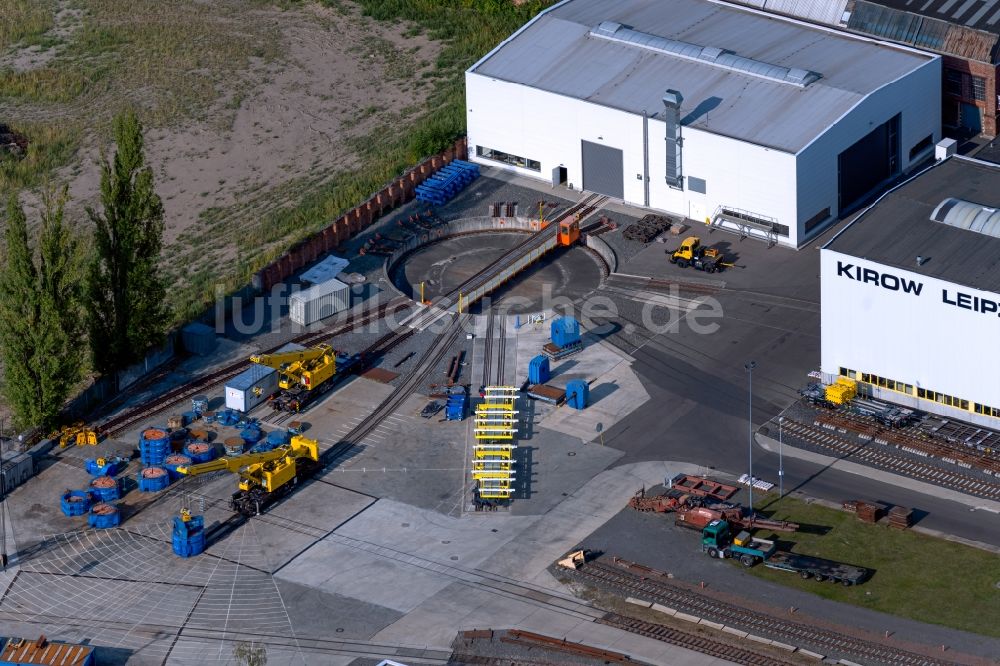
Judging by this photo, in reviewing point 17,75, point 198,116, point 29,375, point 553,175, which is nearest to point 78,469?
point 29,375

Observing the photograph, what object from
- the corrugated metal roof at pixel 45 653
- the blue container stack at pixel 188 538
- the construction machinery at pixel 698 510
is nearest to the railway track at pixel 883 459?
the construction machinery at pixel 698 510

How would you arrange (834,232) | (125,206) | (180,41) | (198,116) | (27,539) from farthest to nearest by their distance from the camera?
(180,41)
(198,116)
(834,232)
(125,206)
(27,539)

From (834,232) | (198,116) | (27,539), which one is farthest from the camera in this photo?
(198,116)

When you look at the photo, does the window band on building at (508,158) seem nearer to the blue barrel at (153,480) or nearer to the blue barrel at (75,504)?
the blue barrel at (153,480)

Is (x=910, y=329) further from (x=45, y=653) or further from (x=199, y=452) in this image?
(x=45, y=653)

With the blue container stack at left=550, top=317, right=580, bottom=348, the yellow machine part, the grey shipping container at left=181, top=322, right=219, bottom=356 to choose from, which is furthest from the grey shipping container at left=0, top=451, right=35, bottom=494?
the yellow machine part

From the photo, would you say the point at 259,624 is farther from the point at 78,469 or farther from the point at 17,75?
the point at 17,75
